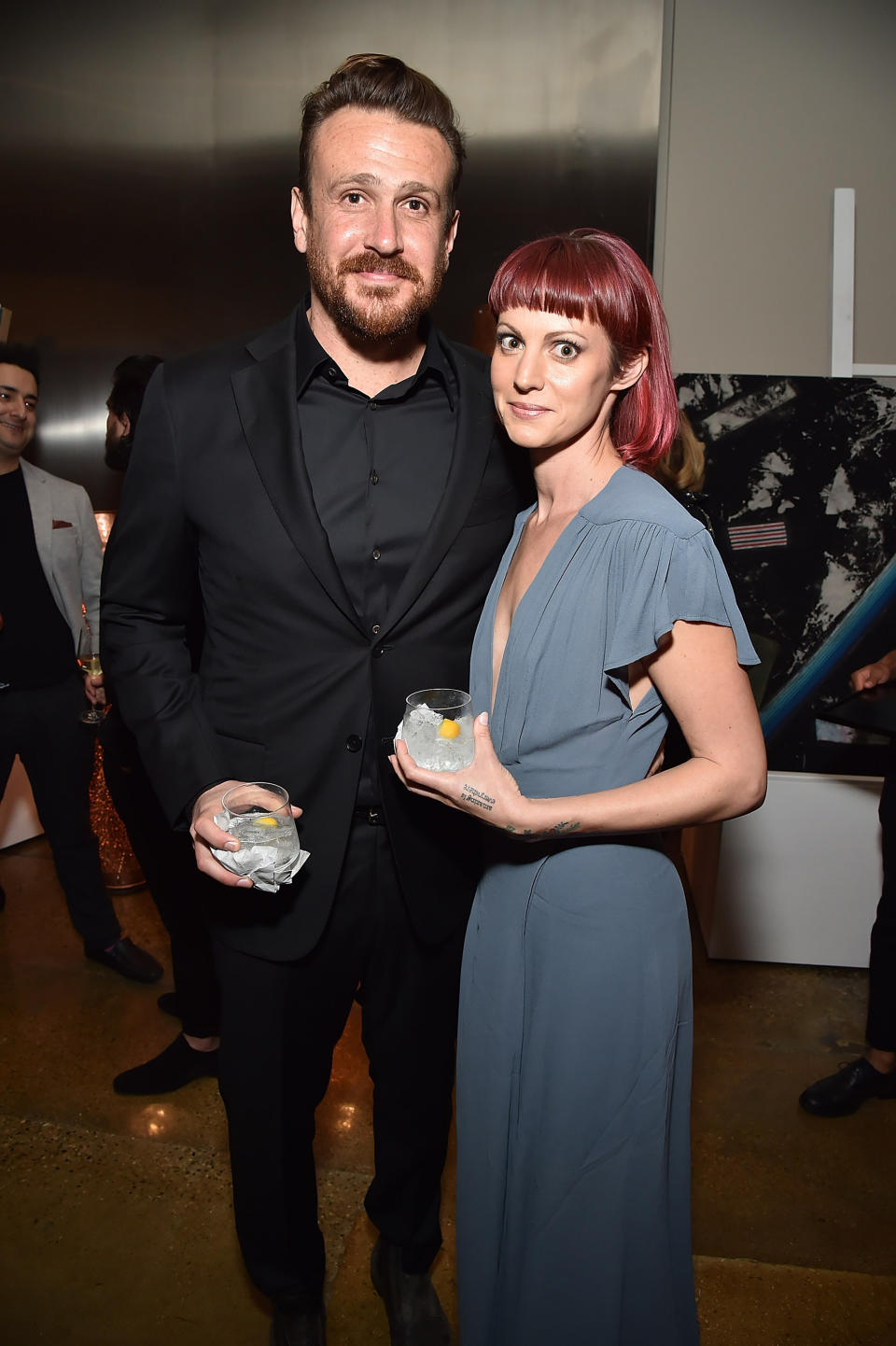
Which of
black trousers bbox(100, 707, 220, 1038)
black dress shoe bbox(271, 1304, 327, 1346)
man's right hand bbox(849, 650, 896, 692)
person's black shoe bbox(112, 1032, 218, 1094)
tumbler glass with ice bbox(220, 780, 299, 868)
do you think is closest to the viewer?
tumbler glass with ice bbox(220, 780, 299, 868)

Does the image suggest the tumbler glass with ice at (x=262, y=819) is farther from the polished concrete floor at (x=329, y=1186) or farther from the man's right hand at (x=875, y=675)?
the man's right hand at (x=875, y=675)

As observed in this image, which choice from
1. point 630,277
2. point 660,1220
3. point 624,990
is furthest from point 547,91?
point 660,1220

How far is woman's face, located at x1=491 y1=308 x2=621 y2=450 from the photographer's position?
1281 mm

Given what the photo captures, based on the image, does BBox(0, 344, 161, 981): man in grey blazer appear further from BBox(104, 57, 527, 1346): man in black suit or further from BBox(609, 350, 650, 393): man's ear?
BBox(609, 350, 650, 393): man's ear

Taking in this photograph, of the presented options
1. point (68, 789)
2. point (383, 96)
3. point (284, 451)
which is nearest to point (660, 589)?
point (284, 451)

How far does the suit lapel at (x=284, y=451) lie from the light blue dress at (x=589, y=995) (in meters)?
0.32

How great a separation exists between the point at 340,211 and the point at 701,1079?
243cm

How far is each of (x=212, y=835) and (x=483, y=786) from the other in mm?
425

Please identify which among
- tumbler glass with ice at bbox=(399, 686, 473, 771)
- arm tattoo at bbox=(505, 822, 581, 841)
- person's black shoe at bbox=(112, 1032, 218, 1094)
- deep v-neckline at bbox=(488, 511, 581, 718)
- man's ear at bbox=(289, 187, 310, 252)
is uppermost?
man's ear at bbox=(289, 187, 310, 252)

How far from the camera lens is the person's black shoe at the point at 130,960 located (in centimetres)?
315

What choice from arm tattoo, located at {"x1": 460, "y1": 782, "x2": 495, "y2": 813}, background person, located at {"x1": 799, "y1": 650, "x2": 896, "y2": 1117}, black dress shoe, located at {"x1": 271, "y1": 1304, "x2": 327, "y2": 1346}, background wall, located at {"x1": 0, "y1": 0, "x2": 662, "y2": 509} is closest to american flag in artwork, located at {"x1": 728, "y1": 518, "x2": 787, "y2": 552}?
background person, located at {"x1": 799, "y1": 650, "x2": 896, "y2": 1117}

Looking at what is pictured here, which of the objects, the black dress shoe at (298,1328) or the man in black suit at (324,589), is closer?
the man in black suit at (324,589)

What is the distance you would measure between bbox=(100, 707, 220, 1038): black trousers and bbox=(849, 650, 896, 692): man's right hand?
208cm

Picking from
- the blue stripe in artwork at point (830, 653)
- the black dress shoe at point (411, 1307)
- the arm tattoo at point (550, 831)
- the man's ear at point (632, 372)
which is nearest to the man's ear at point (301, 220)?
the man's ear at point (632, 372)
